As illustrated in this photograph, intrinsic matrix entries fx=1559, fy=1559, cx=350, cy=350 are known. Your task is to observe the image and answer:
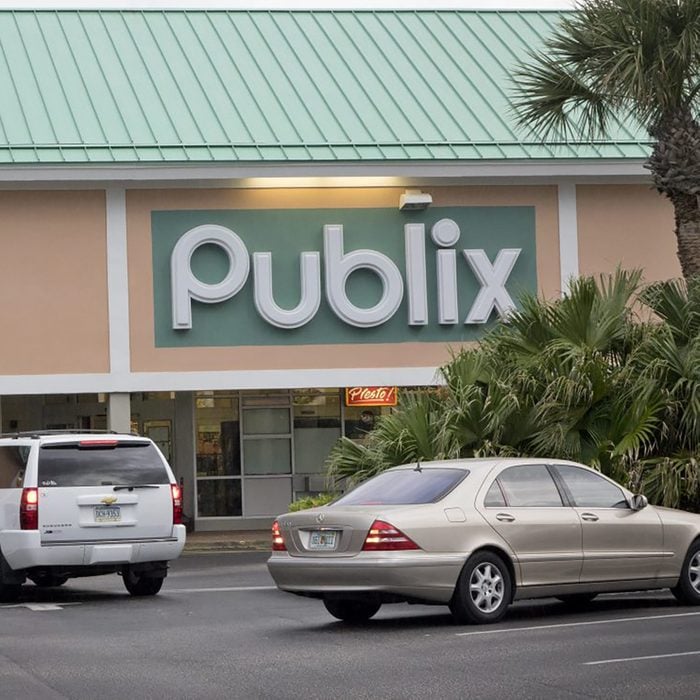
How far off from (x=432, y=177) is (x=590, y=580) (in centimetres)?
1479

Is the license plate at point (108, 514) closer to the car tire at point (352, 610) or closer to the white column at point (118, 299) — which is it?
the car tire at point (352, 610)

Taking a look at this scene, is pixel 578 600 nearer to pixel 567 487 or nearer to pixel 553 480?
pixel 567 487

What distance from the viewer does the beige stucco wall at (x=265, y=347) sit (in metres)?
27.2

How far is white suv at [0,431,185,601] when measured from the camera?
16422 mm

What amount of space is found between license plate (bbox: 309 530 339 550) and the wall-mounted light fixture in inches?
586

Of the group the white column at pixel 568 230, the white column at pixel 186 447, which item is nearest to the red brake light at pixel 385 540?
the white column at pixel 568 230

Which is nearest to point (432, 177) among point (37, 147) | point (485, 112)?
point (485, 112)

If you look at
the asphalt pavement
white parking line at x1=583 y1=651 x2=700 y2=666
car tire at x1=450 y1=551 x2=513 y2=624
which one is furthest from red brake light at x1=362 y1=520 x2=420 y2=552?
white parking line at x1=583 y1=651 x2=700 y2=666

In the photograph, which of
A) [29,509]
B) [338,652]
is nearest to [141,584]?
[29,509]

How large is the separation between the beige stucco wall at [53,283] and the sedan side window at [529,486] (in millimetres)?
14198

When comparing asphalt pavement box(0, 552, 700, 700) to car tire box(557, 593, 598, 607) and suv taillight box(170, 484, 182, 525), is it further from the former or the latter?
suv taillight box(170, 484, 182, 525)

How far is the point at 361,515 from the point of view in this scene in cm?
1318

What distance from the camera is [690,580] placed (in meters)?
14.7

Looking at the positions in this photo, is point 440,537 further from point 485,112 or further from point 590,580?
point 485,112
